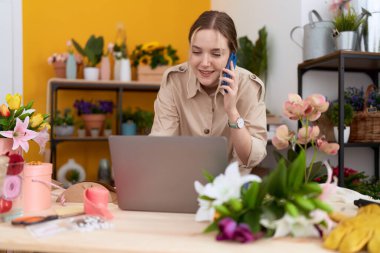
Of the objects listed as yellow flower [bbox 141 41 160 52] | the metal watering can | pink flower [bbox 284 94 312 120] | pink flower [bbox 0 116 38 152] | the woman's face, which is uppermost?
yellow flower [bbox 141 41 160 52]

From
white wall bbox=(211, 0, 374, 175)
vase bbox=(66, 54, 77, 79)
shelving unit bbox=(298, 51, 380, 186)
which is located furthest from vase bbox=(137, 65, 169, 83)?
shelving unit bbox=(298, 51, 380, 186)

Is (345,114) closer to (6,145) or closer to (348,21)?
(348,21)

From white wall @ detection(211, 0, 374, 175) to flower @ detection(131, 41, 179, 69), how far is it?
808 mm

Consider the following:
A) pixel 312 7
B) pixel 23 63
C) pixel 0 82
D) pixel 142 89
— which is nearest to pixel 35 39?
pixel 23 63

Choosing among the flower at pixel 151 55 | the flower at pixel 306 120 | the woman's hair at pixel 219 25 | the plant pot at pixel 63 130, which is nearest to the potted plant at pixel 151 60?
the flower at pixel 151 55

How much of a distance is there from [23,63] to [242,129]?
109 inches

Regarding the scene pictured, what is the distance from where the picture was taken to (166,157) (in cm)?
109

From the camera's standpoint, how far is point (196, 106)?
6.19 feet

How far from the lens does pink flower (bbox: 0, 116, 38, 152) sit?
1.33 metres

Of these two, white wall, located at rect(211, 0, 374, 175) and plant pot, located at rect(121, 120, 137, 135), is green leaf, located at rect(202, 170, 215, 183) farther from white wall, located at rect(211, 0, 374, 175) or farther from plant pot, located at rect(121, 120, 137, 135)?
plant pot, located at rect(121, 120, 137, 135)

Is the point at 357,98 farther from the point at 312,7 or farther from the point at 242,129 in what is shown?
the point at 242,129

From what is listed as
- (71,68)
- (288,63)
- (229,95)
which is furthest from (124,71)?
(229,95)

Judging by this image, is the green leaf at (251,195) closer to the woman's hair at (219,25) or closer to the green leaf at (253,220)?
the green leaf at (253,220)

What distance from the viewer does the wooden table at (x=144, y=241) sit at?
854mm
